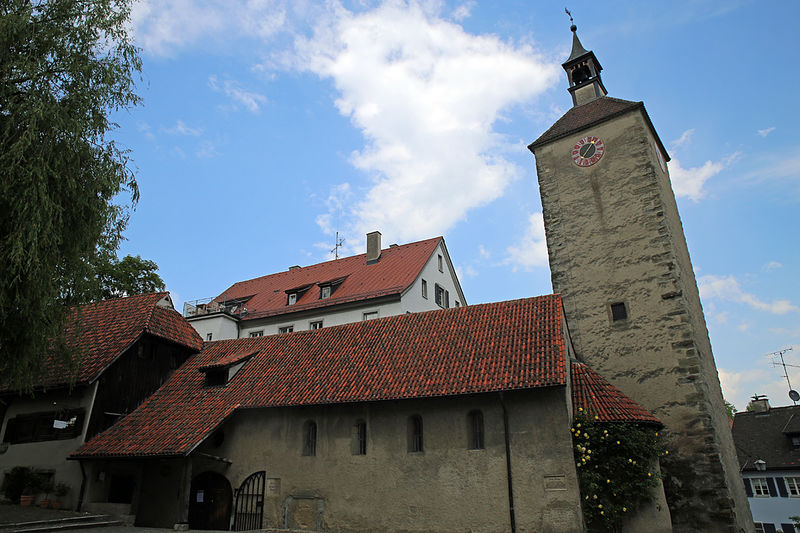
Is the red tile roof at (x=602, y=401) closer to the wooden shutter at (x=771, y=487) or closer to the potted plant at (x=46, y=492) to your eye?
the potted plant at (x=46, y=492)

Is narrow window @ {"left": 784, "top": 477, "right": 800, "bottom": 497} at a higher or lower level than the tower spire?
lower

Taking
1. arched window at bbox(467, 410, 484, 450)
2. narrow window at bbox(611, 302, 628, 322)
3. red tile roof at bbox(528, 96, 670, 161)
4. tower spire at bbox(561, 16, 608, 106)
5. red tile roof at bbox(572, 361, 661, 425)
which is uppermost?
tower spire at bbox(561, 16, 608, 106)

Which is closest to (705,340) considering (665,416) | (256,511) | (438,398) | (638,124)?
(665,416)

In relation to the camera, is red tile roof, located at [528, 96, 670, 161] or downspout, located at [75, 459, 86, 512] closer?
downspout, located at [75, 459, 86, 512]

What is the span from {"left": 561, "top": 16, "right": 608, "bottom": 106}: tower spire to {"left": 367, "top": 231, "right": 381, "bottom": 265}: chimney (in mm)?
12472

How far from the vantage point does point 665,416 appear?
58.0ft

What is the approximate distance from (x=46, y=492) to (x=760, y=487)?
116 feet

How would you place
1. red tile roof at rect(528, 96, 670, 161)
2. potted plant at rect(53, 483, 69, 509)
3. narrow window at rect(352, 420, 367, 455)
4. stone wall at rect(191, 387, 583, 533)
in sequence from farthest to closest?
red tile roof at rect(528, 96, 670, 161)
potted plant at rect(53, 483, 69, 509)
narrow window at rect(352, 420, 367, 455)
stone wall at rect(191, 387, 583, 533)

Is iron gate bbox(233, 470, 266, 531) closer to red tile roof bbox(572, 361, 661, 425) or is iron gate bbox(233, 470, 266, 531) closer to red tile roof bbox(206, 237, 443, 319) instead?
red tile roof bbox(572, 361, 661, 425)

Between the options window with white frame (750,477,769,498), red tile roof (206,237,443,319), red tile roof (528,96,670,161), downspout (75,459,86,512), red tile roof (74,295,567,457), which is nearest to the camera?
red tile roof (74,295,567,457)

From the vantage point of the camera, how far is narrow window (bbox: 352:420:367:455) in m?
16.3

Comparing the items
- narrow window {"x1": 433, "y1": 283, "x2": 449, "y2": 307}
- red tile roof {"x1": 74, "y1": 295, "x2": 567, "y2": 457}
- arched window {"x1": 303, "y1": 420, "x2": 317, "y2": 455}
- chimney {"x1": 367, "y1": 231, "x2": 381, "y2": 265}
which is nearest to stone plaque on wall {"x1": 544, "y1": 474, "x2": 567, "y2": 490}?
red tile roof {"x1": 74, "y1": 295, "x2": 567, "y2": 457}

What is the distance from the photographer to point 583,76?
25719 mm

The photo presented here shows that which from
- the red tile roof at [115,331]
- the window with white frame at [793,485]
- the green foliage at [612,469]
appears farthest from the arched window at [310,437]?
the window with white frame at [793,485]
